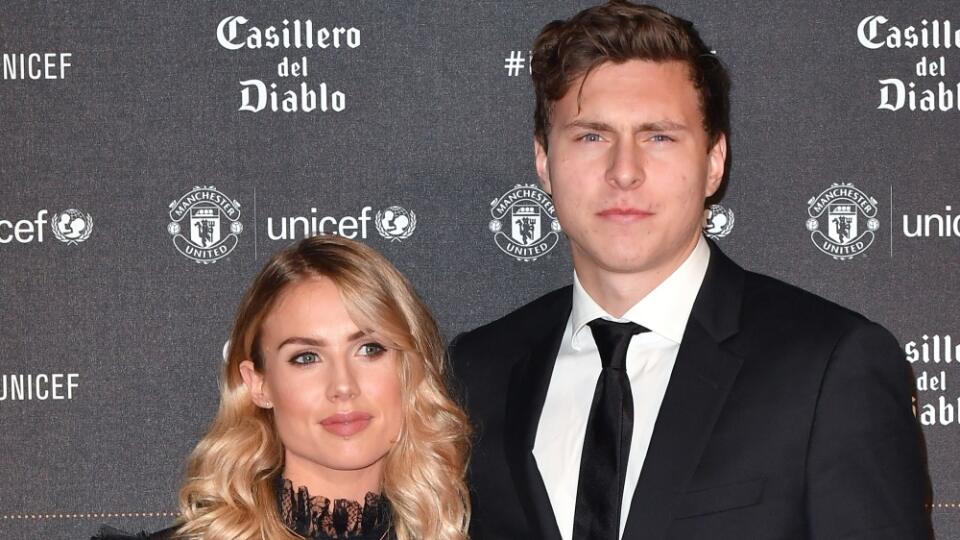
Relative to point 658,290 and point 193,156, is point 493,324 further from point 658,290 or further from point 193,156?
point 193,156

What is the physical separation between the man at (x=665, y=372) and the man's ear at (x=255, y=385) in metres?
0.50

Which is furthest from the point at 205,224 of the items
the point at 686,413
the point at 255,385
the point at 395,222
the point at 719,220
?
the point at 686,413

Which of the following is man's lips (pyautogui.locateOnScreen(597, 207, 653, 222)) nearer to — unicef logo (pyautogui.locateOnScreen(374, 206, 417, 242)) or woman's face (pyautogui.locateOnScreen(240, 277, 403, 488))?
woman's face (pyautogui.locateOnScreen(240, 277, 403, 488))

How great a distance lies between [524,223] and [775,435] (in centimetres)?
122

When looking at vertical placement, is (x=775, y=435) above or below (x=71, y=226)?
below

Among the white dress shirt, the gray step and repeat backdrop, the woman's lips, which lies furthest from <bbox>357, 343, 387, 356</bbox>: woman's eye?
the gray step and repeat backdrop

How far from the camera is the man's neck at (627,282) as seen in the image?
2.29m

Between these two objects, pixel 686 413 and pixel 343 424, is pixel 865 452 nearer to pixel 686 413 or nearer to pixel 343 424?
pixel 686 413

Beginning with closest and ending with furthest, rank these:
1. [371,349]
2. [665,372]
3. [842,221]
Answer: [665,372] → [371,349] → [842,221]

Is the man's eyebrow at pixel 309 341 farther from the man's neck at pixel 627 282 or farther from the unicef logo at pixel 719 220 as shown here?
the unicef logo at pixel 719 220

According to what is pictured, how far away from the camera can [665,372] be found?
7.36 ft

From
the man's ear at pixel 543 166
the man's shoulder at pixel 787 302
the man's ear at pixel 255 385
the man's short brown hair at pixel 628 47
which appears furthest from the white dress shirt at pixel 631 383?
the man's ear at pixel 255 385

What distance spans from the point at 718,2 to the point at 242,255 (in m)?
1.53

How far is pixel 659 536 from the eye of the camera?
2.05 m
